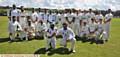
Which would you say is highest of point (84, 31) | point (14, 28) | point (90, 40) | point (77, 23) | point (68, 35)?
point (68, 35)

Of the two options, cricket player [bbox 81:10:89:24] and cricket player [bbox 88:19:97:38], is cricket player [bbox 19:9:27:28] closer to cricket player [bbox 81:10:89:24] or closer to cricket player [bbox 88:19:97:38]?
cricket player [bbox 81:10:89:24]

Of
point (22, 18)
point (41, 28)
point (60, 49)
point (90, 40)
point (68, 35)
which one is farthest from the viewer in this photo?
point (41, 28)

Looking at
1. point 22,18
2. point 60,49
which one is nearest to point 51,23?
point 22,18

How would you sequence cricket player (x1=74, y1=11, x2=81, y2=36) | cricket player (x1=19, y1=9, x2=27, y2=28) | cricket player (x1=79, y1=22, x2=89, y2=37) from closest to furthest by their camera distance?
1. cricket player (x1=19, y1=9, x2=27, y2=28)
2. cricket player (x1=79, y1=22, x2=89, y2=37)
3. cricket player (x1=74, y1=11, x2=81, y2=36)

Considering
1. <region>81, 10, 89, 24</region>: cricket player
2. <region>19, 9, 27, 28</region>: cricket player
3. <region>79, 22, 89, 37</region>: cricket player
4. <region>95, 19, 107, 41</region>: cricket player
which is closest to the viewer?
<region>95, 19, 107, 41</region>: cricket player

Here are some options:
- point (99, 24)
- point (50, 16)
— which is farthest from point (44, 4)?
point (99, 24)

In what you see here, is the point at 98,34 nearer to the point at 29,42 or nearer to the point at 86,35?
the point at 86,35

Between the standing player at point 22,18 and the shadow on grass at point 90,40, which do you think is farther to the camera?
the standing player at point 22,18

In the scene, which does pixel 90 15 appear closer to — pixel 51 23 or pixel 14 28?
pixel 51 23

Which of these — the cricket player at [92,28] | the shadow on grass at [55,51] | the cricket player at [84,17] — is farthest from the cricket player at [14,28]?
the cricket player at [92,28]

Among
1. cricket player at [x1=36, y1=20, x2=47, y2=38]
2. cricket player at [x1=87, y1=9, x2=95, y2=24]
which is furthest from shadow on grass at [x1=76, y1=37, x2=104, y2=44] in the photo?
cricket player at [x1=36, y1=20, x2=47, y2=38]

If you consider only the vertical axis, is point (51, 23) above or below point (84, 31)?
above

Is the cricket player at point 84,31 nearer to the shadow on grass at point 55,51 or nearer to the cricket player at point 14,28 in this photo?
the cricket player at point 14,28

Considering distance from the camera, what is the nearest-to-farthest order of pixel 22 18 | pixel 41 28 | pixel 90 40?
pixel 90 40, pixel 22 18, pixel 41 28
